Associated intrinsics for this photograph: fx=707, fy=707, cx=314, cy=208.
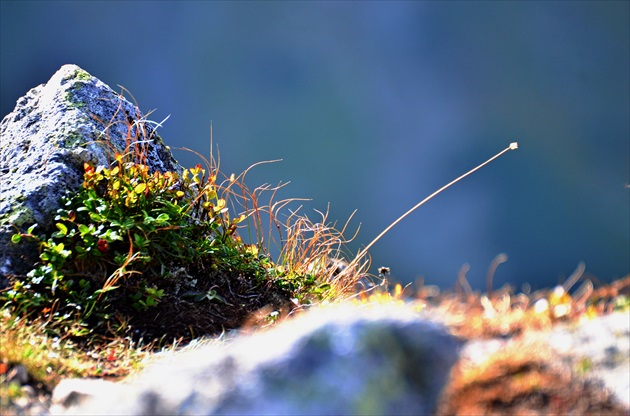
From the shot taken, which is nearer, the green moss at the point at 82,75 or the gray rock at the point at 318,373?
the gray rock at the point at 318,373

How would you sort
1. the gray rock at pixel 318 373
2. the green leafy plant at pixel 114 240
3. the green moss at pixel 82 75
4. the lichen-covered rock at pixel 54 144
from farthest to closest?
the green moss at pixel 82 75
the lichen-covered rock at pixel 54 144
the green leafy plant at pixel 114 240
the gray rock at pixel 318 373

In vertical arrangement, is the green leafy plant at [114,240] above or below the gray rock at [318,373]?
below

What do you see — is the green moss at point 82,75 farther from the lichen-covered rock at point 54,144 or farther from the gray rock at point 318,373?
the gray rock at point 318,373

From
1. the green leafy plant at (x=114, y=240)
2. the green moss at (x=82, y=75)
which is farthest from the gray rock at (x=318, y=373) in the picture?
the green moss at (x=82, y=75)

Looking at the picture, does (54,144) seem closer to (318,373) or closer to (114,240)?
(114,240)

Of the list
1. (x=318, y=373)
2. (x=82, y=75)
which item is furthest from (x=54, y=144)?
(x=318, y=373)

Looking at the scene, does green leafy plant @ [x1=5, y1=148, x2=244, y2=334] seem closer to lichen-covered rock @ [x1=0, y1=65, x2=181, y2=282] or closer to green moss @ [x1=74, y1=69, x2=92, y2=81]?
lichen-covered rock @ [x1=0, y1=65, x2=181, y2=282]

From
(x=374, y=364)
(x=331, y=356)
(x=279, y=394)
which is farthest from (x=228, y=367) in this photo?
(x=374, y=364)
